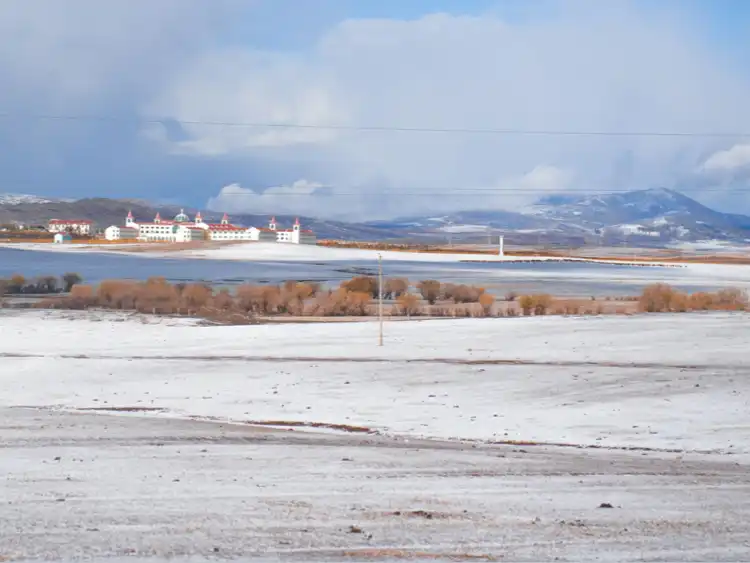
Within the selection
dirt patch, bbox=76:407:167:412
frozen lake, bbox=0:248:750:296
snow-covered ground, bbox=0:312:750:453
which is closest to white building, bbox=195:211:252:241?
frozen lake, bbox=0:248:750:296

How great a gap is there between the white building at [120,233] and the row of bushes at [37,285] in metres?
75.9

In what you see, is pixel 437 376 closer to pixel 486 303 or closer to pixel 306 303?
pixel 486 303

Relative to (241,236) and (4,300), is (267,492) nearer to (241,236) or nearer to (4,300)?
(4,300)

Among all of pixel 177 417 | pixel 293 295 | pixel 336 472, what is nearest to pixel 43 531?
pixel 336 472

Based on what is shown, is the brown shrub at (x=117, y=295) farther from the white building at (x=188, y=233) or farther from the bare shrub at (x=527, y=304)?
the white building at (x=188, y=233)

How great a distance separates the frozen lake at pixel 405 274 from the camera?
176 feet

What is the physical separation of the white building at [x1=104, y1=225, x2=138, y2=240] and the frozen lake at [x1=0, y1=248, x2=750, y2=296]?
1659 inches

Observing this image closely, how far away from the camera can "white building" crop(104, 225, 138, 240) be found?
125 metres

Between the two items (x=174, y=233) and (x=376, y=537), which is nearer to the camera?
(x=376, y=537)

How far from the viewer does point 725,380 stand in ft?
A: 57.4

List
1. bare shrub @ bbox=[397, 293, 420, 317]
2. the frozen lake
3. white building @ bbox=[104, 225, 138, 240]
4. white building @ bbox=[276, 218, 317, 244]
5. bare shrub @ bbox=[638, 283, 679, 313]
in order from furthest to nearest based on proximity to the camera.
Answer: white building @ bbox=[104, 225, 138, 240] < white building @ bbox=[276, 218, 317, 244] < the frozen lake < bare shrub @ bbox=[638, 283, 679, 313] < bare shrub @ bbox=[397, 293, 420, 317]

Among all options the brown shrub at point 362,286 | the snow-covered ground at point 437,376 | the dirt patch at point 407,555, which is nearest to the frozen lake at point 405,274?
the brown shrub at point 362,286

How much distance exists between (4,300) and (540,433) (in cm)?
3018

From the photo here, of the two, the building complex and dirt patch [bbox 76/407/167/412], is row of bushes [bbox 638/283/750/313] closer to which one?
dirt patch [bbox 76/407/167/412]
